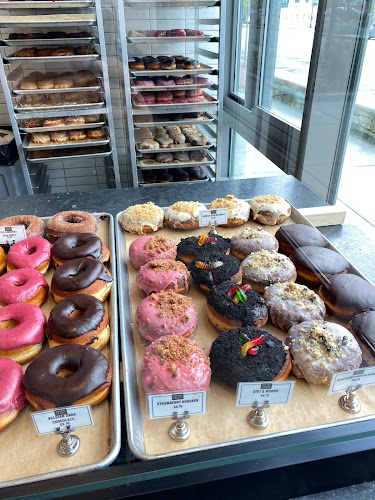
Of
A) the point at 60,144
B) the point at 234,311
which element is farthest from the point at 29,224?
the point at 60,144

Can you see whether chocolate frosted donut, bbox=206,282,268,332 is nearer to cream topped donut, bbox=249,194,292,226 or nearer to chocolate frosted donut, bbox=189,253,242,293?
chocolate frosted donut, bbox=189,253,242,293

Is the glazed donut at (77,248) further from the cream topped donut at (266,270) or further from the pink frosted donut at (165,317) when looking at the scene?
the cream topped donut at (266,270)

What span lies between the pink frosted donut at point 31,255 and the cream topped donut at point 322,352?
1090 millimetres

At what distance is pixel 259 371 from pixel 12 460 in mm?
→ 716

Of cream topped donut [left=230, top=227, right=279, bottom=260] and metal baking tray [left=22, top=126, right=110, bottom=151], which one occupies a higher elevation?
cream topped donut [left=230, top=227, right=279, bottom=260]

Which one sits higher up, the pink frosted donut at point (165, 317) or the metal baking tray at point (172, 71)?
the metal baking tray at point (172, 71)

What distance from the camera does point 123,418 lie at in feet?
3.61

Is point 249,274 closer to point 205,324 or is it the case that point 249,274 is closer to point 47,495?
point 205,324

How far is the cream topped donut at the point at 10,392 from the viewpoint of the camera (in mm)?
1054

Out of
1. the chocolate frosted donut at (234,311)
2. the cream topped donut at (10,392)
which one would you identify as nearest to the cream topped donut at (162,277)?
the chocolate frosted donut at (234,311)

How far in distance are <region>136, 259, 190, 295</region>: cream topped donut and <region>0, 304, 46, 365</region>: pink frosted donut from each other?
41 centimetres

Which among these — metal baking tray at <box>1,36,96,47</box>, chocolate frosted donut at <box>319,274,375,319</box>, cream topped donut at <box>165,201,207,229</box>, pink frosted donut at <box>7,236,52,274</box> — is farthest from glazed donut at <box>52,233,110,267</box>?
metal baking tray at <box>1,36,96,47</box>

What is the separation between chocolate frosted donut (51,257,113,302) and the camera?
1470 mm

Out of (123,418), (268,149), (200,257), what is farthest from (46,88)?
(123,418)
